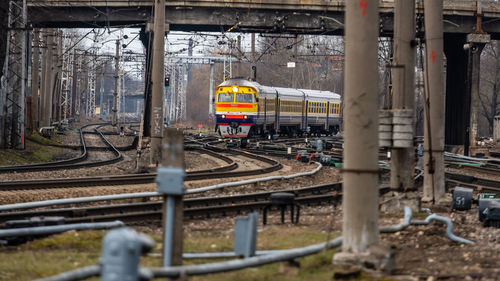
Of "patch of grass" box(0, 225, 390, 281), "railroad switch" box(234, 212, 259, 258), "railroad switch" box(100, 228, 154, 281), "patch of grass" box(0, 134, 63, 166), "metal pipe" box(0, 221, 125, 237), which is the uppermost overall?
→ "railroad switch" box(100, 228, 154, 281)

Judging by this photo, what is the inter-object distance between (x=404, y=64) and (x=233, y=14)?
81.5 feet

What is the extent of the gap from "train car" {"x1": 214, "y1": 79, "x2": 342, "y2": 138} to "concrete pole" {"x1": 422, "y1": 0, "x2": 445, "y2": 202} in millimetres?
26294

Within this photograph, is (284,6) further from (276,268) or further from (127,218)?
(276,268)

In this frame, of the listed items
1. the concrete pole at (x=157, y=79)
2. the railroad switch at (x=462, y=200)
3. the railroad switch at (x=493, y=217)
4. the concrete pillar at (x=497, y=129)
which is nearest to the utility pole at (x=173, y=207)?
the railroad switch at (x=493, y=217)

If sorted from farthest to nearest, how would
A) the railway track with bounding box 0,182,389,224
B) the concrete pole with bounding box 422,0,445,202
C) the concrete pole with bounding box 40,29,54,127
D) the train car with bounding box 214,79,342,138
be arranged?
the concrete pole with bounding box 40,29,54,127, the train car with bounding box 214,79,342,138, the concrete pole with bounding box 422,0,445,202, the railway track with bounding box 0,182,389,224

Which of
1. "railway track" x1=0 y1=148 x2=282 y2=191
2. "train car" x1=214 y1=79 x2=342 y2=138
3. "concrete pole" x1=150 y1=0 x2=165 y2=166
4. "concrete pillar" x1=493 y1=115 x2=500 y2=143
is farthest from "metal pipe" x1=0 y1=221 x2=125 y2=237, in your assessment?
"concrete pillar" x1=493 y1=115 x2=500 y2=143

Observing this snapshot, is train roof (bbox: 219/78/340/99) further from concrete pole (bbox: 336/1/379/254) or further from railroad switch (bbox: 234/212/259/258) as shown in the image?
railroad switch (bbox: 234/212/259/258)

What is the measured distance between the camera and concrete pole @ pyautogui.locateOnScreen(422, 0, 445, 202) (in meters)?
15.9

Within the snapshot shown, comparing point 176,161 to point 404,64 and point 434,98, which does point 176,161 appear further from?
point 434,98

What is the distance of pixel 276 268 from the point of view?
7.74 m

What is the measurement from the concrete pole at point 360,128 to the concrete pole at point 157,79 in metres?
16.9

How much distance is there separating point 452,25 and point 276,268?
114 ft

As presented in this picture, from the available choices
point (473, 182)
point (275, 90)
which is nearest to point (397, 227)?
point (473, 182)

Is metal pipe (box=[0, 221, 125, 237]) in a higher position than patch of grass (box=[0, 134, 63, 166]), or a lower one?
higher
